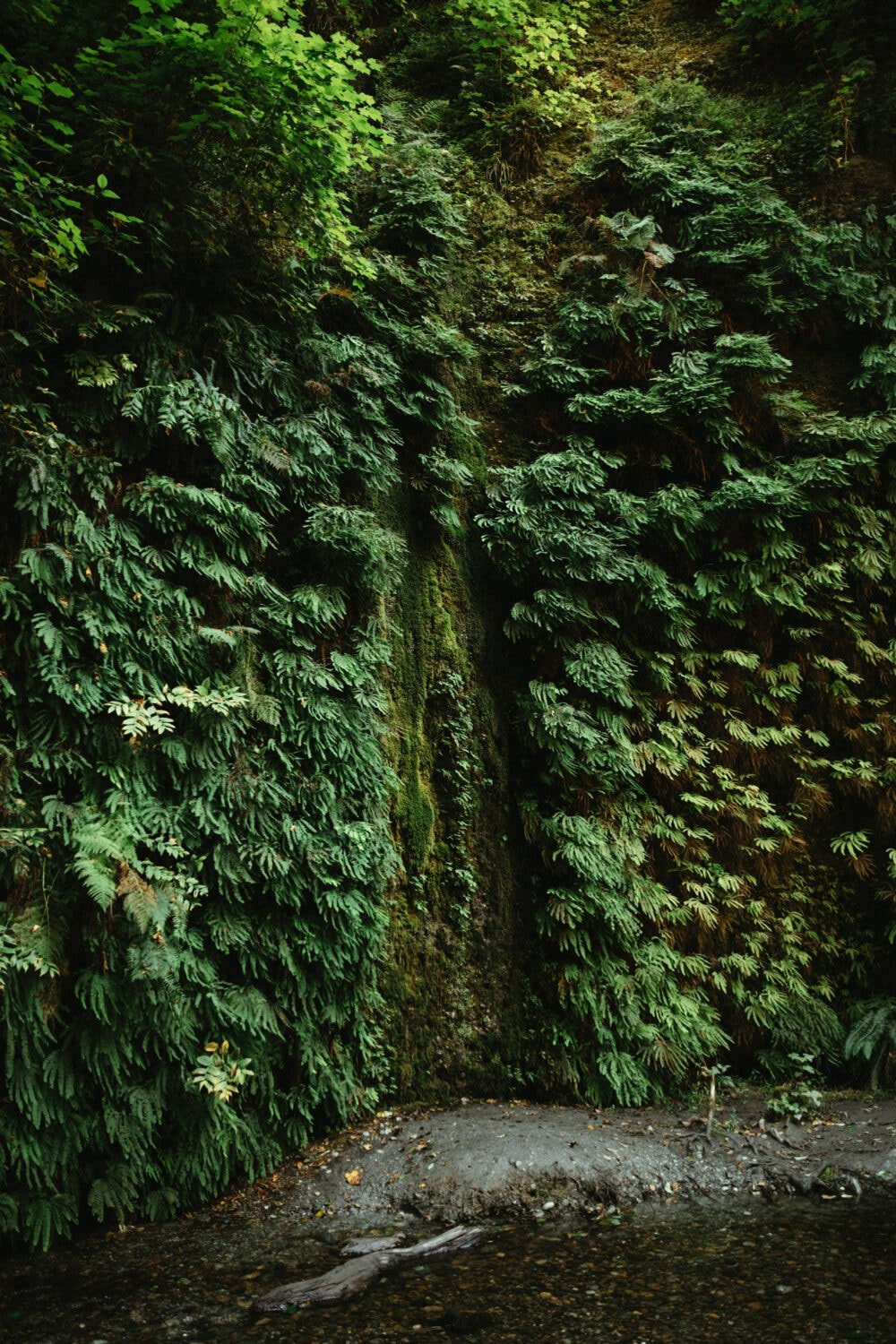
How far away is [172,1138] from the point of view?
490 centimetres

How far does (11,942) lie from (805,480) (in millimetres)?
7410

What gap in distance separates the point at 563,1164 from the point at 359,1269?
5.37 feet

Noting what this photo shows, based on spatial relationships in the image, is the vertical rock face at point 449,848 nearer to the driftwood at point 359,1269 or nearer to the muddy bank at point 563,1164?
the muddy bank at point 563,1164

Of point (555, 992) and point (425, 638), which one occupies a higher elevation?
point (425, 638)

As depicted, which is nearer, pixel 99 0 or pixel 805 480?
pixel 99 0

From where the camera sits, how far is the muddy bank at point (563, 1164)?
5051 mm

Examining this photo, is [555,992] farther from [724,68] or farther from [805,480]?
[724,68]

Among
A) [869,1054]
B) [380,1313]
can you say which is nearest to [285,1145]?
[380,1313]

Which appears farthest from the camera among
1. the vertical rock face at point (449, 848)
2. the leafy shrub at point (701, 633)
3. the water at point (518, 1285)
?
the leafy shrub at point (701, 633)

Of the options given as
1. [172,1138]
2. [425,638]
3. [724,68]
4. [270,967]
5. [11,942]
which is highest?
[724,68]

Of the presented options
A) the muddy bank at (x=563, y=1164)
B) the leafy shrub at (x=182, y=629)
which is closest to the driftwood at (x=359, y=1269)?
the muddy bank at (x=563, y=1164)

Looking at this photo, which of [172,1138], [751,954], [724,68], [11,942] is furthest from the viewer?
[724,68]

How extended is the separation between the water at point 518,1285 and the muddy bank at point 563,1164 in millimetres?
237

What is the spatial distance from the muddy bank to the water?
0.24 metres
